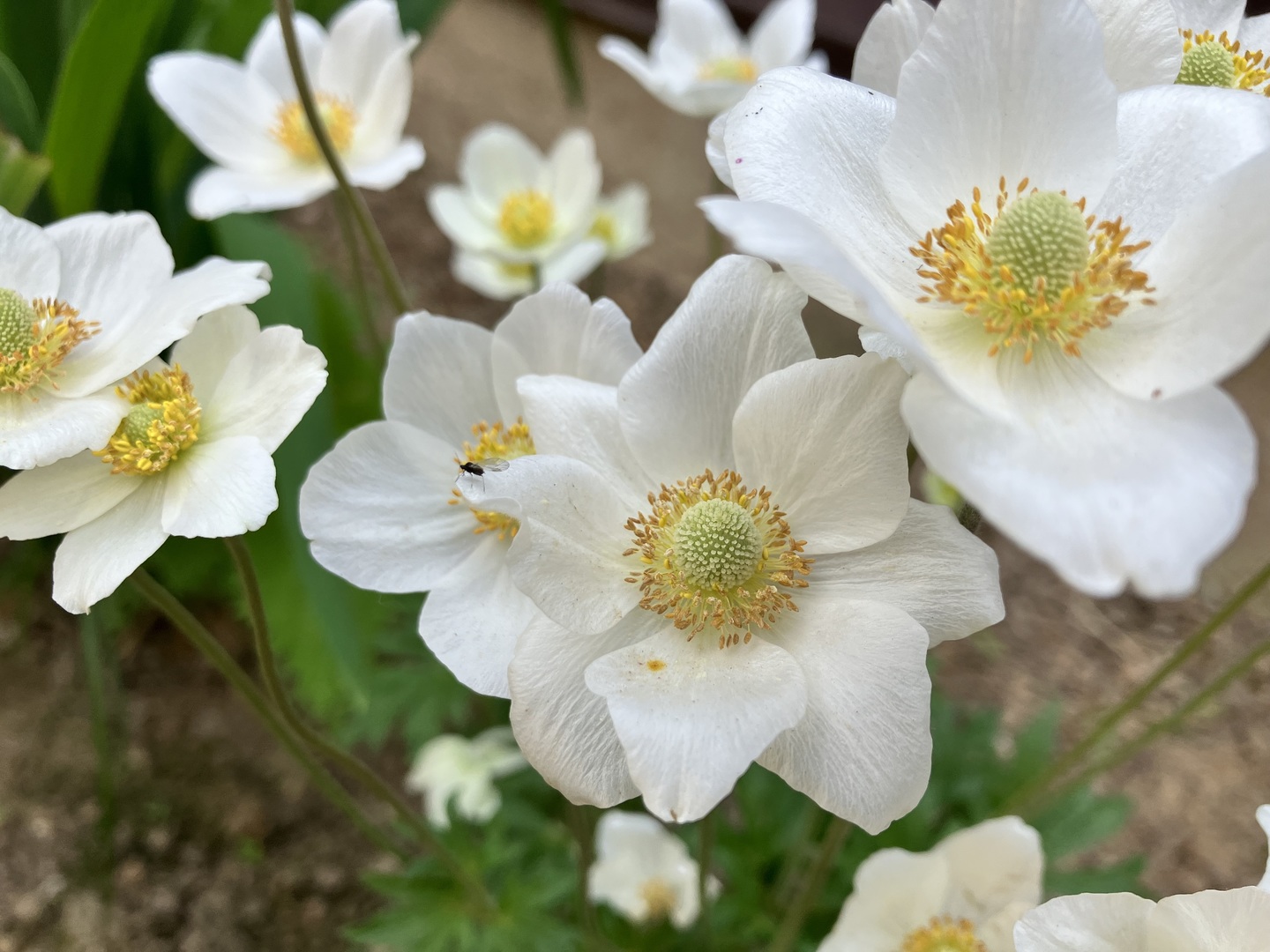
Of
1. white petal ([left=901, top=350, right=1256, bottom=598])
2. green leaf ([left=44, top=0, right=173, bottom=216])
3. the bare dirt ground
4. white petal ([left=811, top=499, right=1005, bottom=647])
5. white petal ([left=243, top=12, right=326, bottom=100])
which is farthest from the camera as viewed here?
the bare dirt ground

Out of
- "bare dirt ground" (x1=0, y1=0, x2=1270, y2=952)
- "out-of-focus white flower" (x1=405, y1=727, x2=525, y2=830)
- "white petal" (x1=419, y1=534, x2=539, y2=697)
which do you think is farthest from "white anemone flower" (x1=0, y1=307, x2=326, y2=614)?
"bare dirt ground" (x1=0, y1=0, x2=1270, y2=952)

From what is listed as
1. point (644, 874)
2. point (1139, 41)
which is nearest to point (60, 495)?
point (1139, 41)

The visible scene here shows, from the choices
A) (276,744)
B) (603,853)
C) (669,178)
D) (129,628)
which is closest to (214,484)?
(603,853)

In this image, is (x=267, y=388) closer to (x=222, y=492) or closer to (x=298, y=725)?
(x=222, y=492)

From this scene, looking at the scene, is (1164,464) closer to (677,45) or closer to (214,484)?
(214,484)

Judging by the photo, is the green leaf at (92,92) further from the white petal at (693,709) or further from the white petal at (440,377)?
the white petal at (693,709)

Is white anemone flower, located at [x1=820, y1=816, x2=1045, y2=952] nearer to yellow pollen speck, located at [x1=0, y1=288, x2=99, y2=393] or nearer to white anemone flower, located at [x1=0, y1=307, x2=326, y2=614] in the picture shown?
white anemone flower, located at [x1=0, y1=307, x2=326, y2=614]

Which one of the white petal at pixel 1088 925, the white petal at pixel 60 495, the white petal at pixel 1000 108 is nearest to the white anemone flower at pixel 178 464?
the white petal at pixel 60 495
